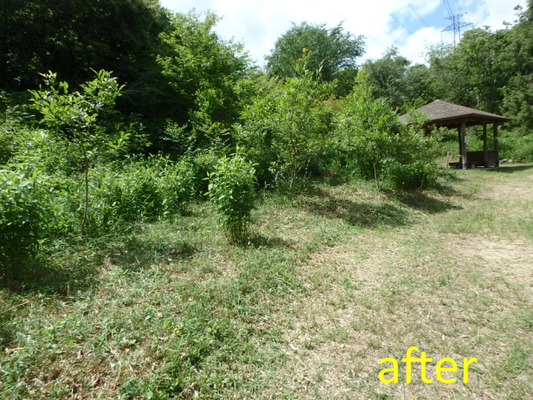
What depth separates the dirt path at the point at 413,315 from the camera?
2.00 m

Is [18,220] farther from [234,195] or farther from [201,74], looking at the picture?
[201,74]

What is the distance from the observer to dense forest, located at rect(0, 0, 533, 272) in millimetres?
3742

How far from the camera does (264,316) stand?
2.71 m

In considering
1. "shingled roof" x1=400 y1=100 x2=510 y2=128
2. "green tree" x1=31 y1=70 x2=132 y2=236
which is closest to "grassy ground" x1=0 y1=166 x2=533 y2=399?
"green tree" x1=31 y1=70 x2=132 y2=236

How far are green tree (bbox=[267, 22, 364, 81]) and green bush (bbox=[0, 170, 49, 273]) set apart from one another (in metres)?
22.7

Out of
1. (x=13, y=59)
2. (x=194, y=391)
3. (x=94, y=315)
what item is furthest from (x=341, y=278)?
(x=13, y=59)

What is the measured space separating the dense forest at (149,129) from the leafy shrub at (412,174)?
1.5 inches

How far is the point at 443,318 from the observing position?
2725 mm

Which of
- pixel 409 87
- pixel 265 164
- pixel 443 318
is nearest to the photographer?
pixel 443 318

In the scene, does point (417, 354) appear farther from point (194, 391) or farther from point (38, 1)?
point (38, 1)

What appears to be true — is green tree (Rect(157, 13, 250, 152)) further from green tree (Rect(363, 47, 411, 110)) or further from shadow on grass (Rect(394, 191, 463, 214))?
green tree (Rect(363, 47, 411, 110))

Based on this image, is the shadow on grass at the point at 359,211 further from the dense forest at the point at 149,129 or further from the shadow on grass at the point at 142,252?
the shadow on grass at the point at 142,252

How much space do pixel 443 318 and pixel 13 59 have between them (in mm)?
11918

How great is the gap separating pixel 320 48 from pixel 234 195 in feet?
77.7
